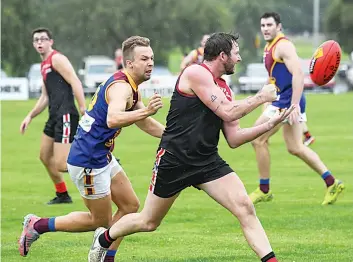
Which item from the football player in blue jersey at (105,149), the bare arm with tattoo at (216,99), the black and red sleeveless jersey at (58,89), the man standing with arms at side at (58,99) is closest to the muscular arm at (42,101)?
the man standing with arms at side at (58,99)

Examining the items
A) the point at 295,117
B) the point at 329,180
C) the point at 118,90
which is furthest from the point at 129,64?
the point at 329,180

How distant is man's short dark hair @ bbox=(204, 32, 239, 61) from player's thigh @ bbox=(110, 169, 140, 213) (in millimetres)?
1576

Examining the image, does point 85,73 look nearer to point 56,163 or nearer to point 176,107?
point 56,163

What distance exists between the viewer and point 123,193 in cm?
945

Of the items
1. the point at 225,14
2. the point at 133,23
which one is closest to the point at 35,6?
the point at 133,23

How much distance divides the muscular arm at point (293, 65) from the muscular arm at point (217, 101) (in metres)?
4.86

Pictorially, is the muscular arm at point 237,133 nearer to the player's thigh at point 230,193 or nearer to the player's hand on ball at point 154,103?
the player's thigh at point 230,193

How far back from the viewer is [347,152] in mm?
20906

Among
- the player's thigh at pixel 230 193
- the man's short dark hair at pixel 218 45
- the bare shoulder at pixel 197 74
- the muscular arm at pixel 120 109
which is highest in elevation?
the man's short dark hair at pixel 218 45

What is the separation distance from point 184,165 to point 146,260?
5.36 ft

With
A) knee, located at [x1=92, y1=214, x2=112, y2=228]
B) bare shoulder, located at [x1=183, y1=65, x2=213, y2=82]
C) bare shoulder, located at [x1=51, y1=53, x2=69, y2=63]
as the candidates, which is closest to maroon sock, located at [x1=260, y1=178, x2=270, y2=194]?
bare shoulder, located at [x1=51, y1=53, x2=69, y2=63]

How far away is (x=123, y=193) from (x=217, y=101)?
1.63 meters

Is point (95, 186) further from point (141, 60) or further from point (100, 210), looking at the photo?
point (141, 60)

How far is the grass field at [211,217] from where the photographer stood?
10.1m
